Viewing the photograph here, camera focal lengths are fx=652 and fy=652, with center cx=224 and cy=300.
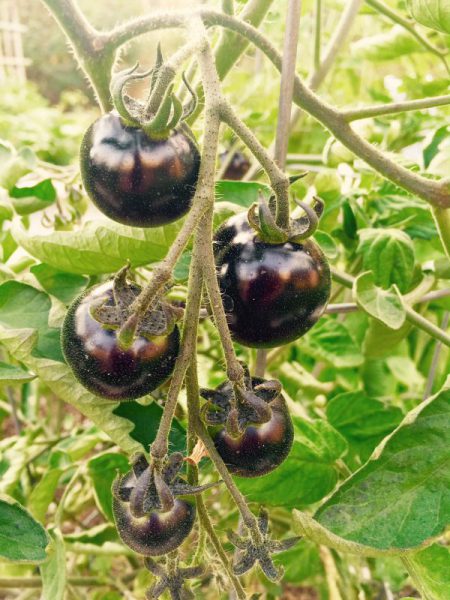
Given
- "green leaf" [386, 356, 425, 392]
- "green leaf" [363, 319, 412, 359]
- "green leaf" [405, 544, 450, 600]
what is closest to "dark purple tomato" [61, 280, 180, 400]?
"green leaf" [405, 544, 450, 600]

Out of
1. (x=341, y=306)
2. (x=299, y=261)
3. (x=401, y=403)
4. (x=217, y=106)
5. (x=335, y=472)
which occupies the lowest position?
(x=401, y=403)

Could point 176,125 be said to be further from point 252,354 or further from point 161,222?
point 252,354

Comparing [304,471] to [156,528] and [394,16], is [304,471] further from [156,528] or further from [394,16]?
[394,16]

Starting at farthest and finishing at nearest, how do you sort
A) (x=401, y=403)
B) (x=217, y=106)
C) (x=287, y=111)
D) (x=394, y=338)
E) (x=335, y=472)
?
(x=401, y=403) → (x=394, y=338) → (x=335, y=472) → (x=287, y=111) → (x=217, y=106)

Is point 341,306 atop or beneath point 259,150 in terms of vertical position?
beneath

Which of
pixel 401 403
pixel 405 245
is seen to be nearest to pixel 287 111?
pixel 405 245

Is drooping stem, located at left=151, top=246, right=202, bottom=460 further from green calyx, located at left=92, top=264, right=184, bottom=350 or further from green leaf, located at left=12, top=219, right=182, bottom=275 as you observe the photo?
green leaf, located at left=12, top=219, right=182, bottom=275

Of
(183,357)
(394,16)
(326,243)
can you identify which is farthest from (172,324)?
(394,16)

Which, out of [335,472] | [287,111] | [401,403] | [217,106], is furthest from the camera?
[401,403]
